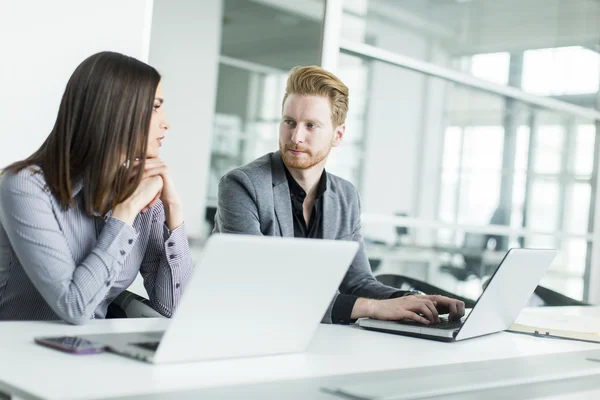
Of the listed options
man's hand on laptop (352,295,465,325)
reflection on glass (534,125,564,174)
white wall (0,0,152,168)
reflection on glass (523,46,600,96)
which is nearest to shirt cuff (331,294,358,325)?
man's hand on laptop (352,295,465,325)

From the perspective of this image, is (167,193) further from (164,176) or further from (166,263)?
(166,263)

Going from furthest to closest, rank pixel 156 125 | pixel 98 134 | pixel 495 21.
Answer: pixel 495 21
pixel 156 125
pixel 98 134

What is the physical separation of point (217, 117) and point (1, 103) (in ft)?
20.1

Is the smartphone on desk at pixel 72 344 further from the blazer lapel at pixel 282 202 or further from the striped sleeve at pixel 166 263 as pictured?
the blazer lapel at pixel 282 202

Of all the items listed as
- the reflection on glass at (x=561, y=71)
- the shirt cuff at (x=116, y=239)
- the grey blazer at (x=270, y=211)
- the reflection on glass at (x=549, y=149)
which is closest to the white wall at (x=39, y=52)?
the grey blazer at (x=270, y=211)

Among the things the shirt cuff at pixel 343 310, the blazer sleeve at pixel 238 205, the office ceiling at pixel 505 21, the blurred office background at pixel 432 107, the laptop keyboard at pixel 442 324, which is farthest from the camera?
the office ceiling at pixel 505 21

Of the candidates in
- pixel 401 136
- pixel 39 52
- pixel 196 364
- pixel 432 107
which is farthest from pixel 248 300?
pixel 432 107

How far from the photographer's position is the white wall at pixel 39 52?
2672mm

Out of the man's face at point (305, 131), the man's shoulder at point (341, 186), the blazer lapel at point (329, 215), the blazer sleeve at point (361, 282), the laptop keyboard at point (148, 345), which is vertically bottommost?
the laptop keyboard at point (148, 345)

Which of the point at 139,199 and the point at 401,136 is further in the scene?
the point at 401,136

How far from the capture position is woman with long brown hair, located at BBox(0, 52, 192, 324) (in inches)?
60.6

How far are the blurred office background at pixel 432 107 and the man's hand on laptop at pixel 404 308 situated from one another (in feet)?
5.01

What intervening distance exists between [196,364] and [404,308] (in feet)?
2.63

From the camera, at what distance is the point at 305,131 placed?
7.62 ft
